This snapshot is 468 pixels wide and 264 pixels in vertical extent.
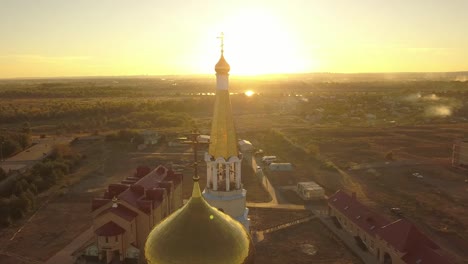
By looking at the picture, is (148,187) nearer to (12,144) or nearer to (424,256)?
(424,256)

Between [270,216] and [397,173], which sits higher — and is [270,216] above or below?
below

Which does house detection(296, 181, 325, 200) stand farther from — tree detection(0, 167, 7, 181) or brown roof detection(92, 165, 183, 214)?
tree detection(0, 167, 7, 181)

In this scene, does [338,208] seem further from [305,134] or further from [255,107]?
[255,107]

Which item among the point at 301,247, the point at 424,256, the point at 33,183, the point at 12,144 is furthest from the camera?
the point at 12,144

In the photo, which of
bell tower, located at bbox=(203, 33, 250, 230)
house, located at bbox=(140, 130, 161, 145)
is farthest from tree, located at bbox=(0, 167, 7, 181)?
bell tower, located at bbox=(203, 33, 250, 230)

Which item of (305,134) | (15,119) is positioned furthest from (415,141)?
(15,119)

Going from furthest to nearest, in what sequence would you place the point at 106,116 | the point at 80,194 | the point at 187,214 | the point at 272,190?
1. the point at 106,116
2. the point at 272,190
3. the point at 80,194
4. the point at 187,214

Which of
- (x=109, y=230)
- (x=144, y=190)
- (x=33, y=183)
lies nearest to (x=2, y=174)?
(x=33, y=183)
